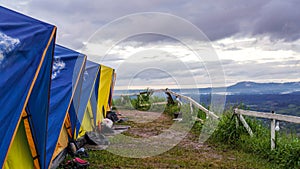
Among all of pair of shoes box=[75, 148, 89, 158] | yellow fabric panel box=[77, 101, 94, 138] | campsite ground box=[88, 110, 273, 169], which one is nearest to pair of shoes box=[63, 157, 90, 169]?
campsite ground box=[88, 110, 273, 169]

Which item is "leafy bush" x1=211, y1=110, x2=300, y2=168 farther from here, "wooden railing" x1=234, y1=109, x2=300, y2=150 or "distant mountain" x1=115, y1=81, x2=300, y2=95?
"distant mountain" x1=115, y1=81, x2=300, y2=95

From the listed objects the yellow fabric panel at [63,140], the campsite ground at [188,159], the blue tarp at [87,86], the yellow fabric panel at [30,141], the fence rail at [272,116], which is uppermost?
the blue tarp at [87,86]

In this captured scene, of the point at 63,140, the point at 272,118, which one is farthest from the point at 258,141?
the point at 63,140

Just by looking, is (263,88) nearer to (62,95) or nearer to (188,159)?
(188,159)

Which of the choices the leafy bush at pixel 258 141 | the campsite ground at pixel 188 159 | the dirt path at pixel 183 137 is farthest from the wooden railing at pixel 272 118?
the dirt path at pixel 183 137

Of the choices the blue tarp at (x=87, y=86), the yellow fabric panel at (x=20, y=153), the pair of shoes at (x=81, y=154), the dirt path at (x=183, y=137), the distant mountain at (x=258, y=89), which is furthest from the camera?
the distant mountain at (x=258, y=89)

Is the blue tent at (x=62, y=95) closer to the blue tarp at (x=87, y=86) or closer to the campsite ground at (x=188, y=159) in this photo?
the blue tarp at (x=87, y=86)

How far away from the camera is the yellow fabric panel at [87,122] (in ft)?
22.4

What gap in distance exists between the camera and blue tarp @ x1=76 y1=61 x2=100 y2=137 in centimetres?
643

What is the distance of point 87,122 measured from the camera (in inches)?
289

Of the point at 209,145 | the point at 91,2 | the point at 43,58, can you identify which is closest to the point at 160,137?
the point at 209,145

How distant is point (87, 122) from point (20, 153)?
3.73 meters

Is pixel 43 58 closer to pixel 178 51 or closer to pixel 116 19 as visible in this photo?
pixel 116 19

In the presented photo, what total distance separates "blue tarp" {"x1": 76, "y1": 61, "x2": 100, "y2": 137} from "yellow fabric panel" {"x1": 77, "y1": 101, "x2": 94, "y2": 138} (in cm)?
37
